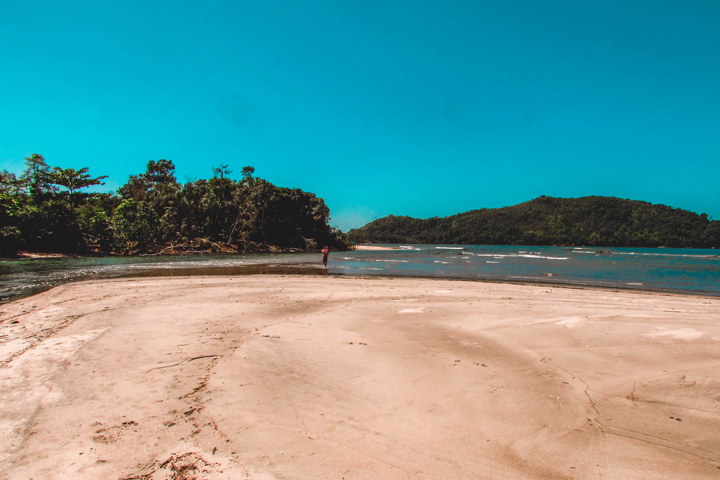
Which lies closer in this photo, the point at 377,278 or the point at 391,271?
the point at 377,278

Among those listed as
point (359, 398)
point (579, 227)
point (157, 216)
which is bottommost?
point (359, 398)

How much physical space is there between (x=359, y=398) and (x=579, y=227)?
169180 mm

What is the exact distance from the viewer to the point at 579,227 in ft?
474

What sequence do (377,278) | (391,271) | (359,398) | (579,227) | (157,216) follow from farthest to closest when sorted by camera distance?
(579,227), (157,216), (391,271), (377,278), (359,398)

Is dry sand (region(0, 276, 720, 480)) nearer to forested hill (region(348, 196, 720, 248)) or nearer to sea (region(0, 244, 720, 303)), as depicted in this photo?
sea (region(0, 244, 720, 303))

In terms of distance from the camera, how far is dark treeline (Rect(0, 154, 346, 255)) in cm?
4144

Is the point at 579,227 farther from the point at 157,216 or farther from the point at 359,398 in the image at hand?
the point at 359,398

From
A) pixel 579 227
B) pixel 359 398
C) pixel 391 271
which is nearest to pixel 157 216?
pixel 391 271

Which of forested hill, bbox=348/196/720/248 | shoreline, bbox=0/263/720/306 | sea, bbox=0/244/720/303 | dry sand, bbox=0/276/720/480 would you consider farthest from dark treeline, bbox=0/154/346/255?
forested hill, bbox=348/196/720/248

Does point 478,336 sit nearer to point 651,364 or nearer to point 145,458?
point 651,364

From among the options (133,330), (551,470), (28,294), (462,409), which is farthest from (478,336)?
(28,294)

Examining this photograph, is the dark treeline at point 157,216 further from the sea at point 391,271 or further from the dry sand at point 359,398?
the dry sand at point 359,398

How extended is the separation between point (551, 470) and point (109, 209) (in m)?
66.2

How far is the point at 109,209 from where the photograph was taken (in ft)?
177
